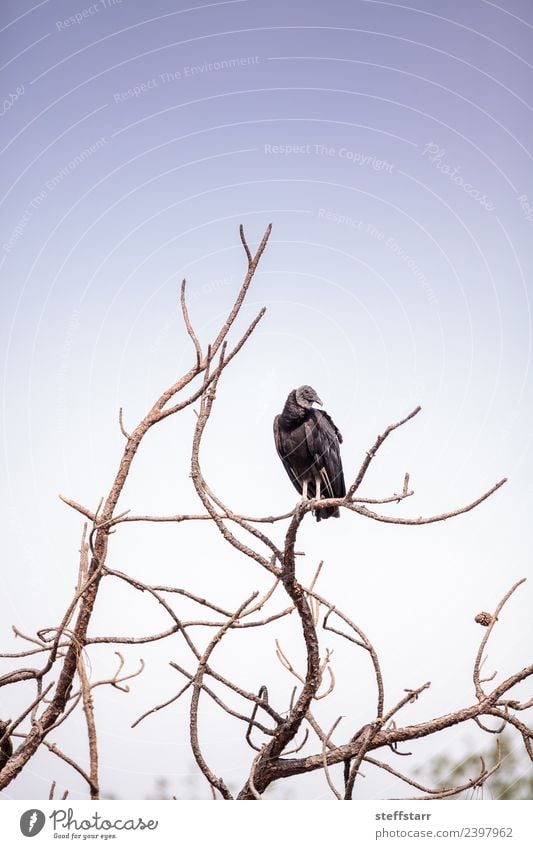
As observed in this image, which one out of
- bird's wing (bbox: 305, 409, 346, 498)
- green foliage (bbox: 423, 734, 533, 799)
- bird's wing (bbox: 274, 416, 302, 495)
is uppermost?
bird's wing (bbox: 274, 416, 302, 495)

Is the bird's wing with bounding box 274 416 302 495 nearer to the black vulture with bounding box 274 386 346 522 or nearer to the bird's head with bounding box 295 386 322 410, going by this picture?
the black vulture with bounding box 274 386 346 522

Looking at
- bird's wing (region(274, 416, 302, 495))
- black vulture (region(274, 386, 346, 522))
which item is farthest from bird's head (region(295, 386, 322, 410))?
bird's wing (region(274, 416, 302, 495))

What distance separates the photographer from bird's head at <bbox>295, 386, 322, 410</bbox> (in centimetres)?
A: 377

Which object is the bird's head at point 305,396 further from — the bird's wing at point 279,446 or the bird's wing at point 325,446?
the bird's wing at point 279,446

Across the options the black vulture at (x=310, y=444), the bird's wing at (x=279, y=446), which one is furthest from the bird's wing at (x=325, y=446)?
the bird's wing at (x=279, y=446)

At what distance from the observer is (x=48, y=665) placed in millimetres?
1621

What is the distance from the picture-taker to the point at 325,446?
12.6 ft

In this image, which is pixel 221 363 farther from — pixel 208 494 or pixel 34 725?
pixel 34 725

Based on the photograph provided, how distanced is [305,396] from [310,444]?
0.24m

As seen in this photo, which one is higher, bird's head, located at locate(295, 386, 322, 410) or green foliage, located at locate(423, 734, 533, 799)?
bird's head, located at locate(295, 386, 322, 410)

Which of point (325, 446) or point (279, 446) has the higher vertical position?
point (279, 446)

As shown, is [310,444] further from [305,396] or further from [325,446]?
[305,396]

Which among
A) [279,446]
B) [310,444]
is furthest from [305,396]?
Answer: [279,446]
